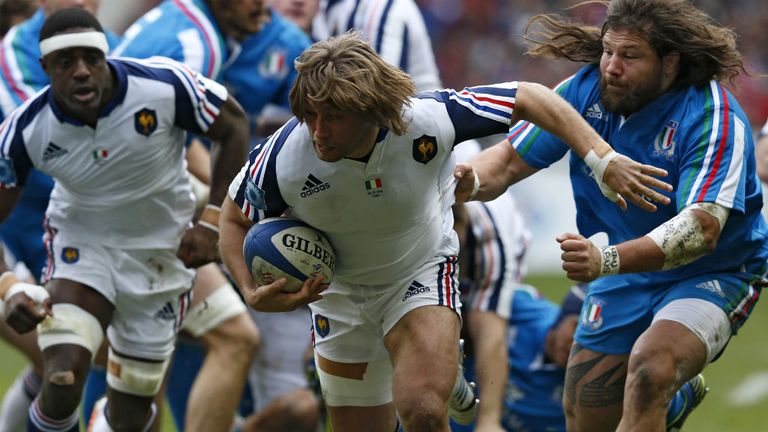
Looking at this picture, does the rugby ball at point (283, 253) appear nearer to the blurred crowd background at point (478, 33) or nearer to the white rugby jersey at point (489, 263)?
the white rugby jersey at point (489, 263)

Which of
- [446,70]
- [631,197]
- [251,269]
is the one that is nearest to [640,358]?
[631,197]

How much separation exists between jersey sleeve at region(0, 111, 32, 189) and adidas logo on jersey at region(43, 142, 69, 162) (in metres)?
0.09

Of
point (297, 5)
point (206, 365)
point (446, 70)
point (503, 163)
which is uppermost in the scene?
point (503, 163)

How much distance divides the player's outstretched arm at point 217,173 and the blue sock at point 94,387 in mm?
1925

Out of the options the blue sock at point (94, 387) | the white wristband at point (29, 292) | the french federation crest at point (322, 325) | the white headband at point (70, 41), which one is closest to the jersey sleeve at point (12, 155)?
the white headband at point (70, 41)

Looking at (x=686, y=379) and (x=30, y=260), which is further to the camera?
(x=30, y=260)

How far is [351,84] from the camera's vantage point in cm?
509

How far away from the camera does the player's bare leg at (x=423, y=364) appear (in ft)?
17.3

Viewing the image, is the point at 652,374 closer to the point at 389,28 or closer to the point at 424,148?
the point at 424,148

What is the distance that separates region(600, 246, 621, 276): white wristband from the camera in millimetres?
5389

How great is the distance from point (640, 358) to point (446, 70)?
13.9 meters

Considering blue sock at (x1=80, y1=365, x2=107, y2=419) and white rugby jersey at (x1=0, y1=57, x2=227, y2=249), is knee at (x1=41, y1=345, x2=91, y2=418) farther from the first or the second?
blue sock at (x1=80, y1=365, x2=107, y2=419)

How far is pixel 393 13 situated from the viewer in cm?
928

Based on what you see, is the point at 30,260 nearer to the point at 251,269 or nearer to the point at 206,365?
the point at 206,365
